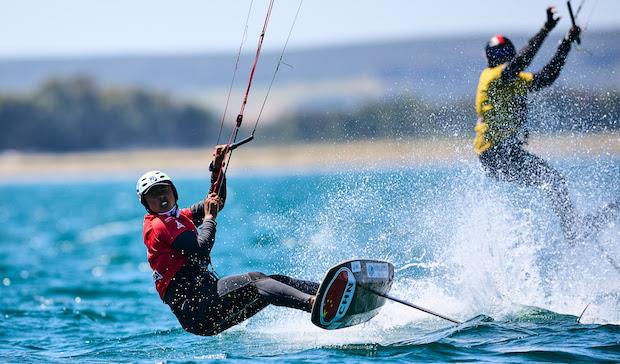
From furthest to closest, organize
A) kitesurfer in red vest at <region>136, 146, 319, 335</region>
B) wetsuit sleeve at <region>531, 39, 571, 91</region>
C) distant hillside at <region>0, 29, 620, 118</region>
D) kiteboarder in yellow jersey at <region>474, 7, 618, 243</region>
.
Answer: distant hillside at <region>0, 29, 620, 118</region>, kiteboarder in yellow jersey at <region>474, 7, 618, 243</region>, wetsuit sleeve at <region>531, 39, 571, 91</region>, kitesurfer in red vest at <region>136, 146, 319, 335</region>

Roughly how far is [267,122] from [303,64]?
91.9 metres

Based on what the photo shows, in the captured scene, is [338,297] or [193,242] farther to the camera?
[338,297]

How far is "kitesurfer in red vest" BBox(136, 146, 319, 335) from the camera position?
9078 millimetres

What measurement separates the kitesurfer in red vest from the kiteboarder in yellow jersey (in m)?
3.04

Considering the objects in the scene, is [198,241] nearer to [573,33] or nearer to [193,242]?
[193,242]

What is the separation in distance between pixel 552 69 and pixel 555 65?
68 mm

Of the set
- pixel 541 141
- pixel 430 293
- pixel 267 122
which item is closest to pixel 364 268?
pixel 430 293

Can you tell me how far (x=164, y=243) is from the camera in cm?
908

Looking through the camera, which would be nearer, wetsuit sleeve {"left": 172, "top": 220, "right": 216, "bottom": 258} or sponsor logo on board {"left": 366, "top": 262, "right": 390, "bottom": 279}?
wetsuit sleeve {"left": 172, "top": 220, "right": 216, "bottom": 258}

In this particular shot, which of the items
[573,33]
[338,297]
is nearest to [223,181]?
[338,297]

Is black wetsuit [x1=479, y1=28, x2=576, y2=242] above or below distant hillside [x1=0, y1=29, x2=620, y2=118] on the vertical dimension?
below

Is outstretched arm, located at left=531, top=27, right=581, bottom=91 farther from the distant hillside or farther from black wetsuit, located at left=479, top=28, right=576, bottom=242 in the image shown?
the distant hillside

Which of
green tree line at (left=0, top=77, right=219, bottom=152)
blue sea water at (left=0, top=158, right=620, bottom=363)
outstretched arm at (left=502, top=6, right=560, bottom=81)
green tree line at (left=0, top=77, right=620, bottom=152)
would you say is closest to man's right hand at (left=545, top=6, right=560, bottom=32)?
outstretched arm at (left=502, top=6, right=560, bottom=81)

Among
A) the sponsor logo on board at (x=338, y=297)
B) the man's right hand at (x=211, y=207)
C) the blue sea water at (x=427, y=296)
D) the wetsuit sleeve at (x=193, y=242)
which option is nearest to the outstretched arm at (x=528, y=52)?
the blue sea water at (x=427, y=296)
